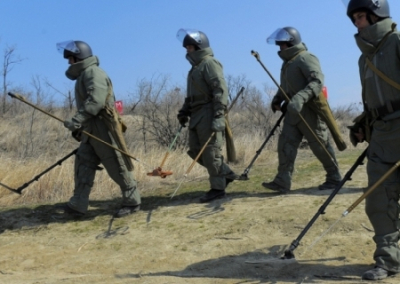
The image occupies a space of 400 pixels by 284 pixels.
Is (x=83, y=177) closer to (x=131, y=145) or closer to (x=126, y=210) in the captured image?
(x=126, y=210)

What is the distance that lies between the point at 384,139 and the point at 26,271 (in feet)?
11.9

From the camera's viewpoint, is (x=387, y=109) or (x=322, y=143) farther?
(x=322, y=143)

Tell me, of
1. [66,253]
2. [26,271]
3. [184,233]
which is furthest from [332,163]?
[26,271]

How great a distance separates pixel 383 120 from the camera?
14.8ft

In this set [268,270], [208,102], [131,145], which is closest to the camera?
[268,270]

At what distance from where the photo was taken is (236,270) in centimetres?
501

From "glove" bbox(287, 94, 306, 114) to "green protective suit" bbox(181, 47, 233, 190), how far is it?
871 mm

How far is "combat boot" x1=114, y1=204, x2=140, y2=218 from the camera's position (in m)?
7.14

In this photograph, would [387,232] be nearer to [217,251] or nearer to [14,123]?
[217,251]

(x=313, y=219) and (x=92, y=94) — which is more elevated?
(x=92, y=94)

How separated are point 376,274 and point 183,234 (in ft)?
7.81

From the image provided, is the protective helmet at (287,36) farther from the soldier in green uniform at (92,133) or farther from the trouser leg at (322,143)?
the soldier in green uniform at (92,133)

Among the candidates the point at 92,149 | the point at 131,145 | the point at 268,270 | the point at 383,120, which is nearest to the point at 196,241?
the point at 268,270

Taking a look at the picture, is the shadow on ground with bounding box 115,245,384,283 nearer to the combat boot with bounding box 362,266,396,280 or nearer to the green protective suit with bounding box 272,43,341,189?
the combat boot with bounding box 362,266,396,280
